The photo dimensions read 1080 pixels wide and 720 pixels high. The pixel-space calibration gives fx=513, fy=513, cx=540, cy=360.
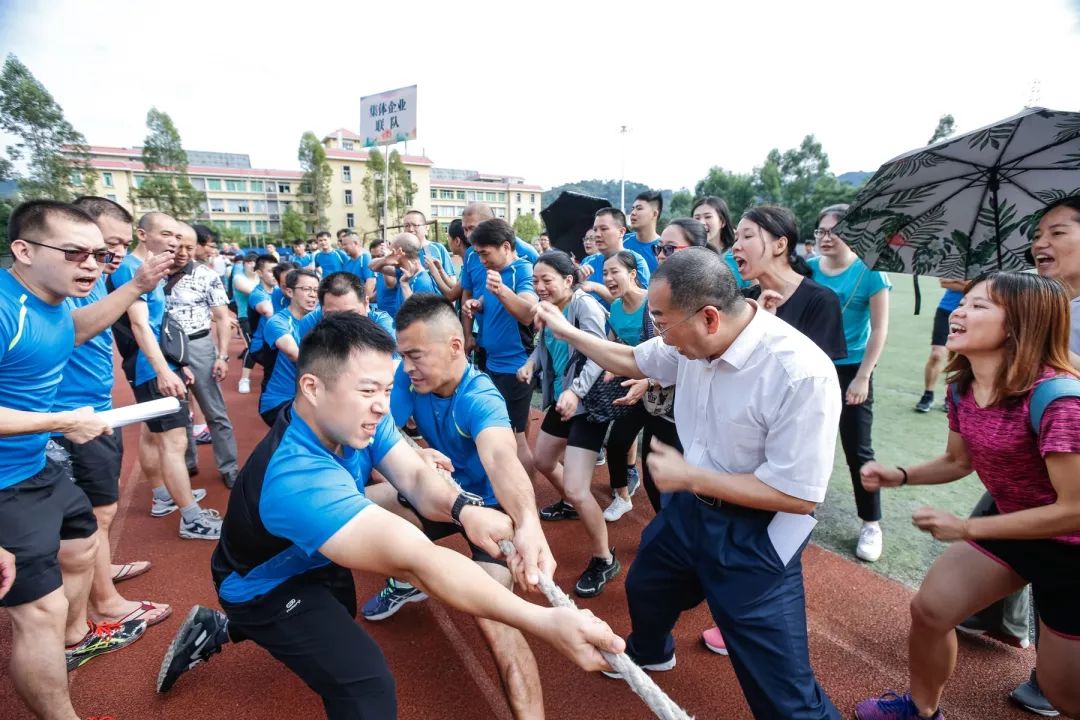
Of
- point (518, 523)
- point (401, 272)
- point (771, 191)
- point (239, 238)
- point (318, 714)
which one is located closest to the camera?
point (518, 523)

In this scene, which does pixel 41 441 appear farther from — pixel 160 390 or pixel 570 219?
pixel 570 219

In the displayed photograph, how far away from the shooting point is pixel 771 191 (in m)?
46.0

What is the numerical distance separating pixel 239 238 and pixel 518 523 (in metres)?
56.9

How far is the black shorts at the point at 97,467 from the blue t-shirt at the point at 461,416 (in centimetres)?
172

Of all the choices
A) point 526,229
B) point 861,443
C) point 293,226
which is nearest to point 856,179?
point 526,229

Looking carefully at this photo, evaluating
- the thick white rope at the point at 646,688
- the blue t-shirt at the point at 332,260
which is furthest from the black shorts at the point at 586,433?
the blue t-shirt at the point at 332,260

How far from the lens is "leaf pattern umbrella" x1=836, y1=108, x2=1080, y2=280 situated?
244 cm

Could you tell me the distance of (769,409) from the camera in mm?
1894

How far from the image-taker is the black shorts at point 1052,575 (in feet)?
5.91

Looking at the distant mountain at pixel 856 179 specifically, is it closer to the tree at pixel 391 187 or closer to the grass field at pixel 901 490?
the grass field at pixel 901 490

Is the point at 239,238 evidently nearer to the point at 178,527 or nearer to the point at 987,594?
the point at 178,527

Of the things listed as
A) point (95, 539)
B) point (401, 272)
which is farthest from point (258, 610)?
point (401, 272)

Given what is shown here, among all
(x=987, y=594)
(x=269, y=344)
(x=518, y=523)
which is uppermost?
(x=269, y=344)

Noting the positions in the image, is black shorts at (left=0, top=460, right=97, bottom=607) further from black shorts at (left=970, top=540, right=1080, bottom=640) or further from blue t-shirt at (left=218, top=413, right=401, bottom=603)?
black shorts at (left=970, top=540, right=1080, bottom=640)
